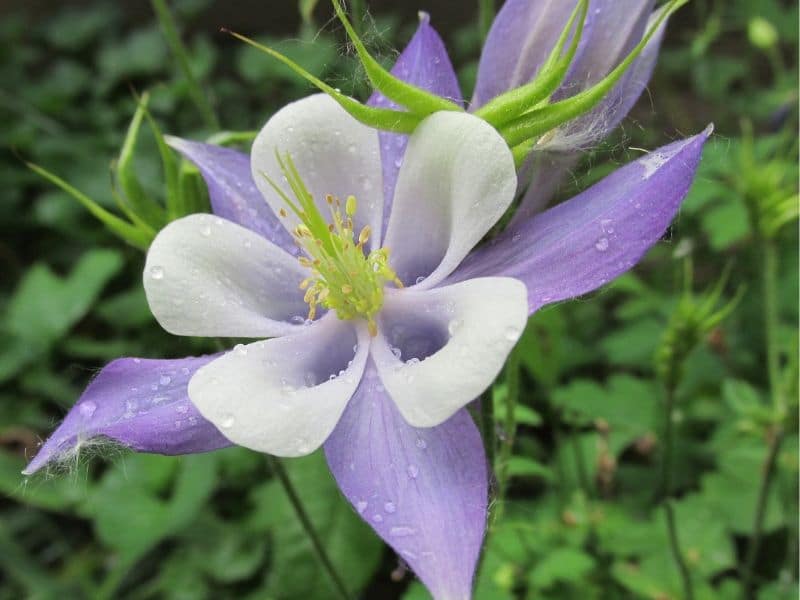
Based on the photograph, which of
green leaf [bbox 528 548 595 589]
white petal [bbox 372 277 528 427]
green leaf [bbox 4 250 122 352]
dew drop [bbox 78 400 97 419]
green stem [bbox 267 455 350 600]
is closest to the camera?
white petal [bbox 372 277 528 427]

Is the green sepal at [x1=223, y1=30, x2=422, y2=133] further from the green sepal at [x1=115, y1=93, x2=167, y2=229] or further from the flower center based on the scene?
the green sepal at [x1=115, y1=93, x2=167, y2=229]

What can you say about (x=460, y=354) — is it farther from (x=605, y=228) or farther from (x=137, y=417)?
(x=137, y=417)

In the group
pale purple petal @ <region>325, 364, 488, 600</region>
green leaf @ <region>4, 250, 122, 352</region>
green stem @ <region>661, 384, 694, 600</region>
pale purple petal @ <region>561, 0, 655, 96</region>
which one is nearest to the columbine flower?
pale purple petal @ <region>325, 364, 488, 600</region>

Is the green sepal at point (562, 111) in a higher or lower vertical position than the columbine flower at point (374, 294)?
higher

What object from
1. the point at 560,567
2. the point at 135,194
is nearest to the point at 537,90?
the point at 135,194

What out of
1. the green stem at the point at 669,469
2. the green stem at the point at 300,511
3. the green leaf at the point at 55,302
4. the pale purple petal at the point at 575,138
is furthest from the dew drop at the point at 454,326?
the green leaf at the point at 55,302

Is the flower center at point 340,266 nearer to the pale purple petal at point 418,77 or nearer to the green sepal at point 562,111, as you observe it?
the pale purple petal at point 418,77

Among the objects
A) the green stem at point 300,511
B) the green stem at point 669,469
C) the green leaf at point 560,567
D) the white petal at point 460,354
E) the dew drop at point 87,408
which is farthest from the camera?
the green leaf at point 560,567
